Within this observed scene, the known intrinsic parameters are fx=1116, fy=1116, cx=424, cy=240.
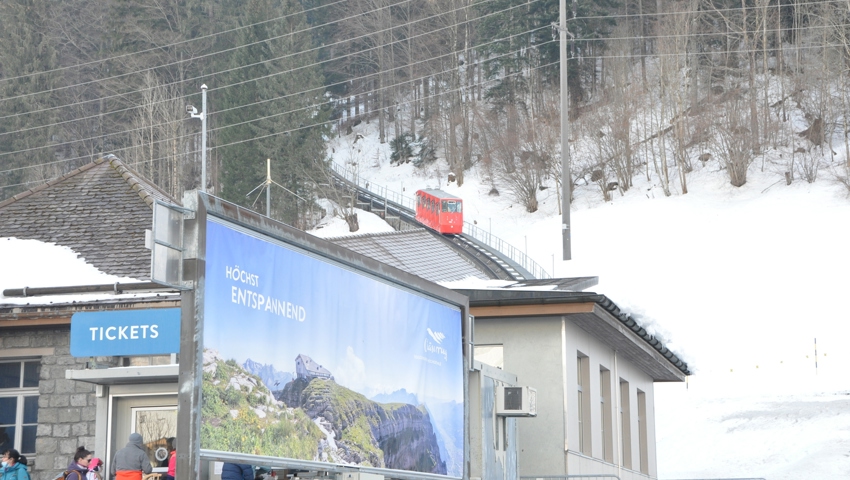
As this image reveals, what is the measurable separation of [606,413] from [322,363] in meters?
11.3

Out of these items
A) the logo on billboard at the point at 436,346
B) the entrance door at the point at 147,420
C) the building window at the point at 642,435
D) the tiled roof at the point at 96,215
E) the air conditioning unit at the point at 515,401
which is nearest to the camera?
the logo on billboard at the point at 436,346

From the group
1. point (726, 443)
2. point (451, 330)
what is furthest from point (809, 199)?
point (451, 330)

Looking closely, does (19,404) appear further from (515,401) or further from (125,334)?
(515,401)

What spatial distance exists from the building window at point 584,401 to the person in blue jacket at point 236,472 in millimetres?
9026

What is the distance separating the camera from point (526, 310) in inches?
639

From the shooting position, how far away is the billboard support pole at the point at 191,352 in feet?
22.6

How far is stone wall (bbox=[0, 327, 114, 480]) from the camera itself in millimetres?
16266

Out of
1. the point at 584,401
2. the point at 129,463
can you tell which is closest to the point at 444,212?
the point at 584,401

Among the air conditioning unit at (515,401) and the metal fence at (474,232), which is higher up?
the metal fence at (474,232)

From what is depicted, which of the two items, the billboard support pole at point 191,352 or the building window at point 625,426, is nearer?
the billboard support pole at point 191,352

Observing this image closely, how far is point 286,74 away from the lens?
241 ft

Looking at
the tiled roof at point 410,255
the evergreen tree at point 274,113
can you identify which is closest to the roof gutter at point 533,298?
the tiled roof at point 410,255

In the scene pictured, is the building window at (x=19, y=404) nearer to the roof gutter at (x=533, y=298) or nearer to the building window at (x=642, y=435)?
the roof gutter at (x=533, y=298)

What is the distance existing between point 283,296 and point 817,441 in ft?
74.8
